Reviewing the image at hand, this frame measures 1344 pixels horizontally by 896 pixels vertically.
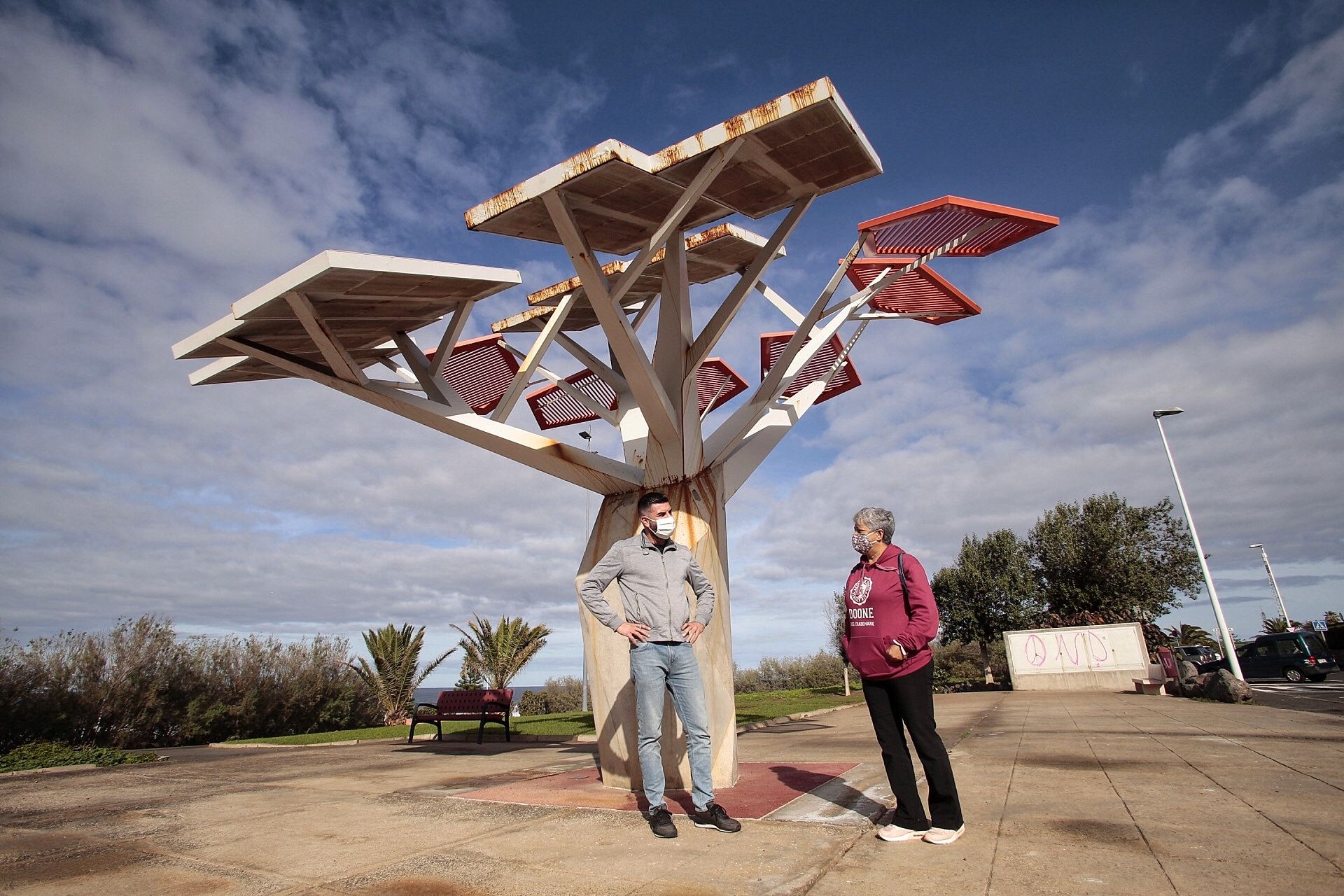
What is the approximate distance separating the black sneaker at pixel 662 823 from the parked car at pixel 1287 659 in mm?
26576

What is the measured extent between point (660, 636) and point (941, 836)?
5.37ft

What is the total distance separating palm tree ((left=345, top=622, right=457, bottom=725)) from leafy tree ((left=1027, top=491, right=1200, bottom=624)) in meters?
26.8

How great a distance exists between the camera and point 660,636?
3.89 meters

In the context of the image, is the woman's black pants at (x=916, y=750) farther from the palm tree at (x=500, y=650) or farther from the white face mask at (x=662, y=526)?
the palm tree at (x=500, y=650)

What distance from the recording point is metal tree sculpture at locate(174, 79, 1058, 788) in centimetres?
491

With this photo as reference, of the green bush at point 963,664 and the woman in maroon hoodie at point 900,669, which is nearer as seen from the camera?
the woman in maroon hoodie at point 900,669

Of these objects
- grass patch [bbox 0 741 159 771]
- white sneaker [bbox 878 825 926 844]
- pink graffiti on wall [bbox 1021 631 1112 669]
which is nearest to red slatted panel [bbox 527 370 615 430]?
white sneaker [bbox 878 825 926 844]

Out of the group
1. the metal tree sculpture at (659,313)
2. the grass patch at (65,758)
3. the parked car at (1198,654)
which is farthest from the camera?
the parked car at (1198,654)

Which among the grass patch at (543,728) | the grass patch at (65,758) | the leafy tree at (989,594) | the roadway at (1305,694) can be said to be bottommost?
the roadway at (1305,694)

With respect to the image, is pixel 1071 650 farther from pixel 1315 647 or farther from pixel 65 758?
pixel 65 758

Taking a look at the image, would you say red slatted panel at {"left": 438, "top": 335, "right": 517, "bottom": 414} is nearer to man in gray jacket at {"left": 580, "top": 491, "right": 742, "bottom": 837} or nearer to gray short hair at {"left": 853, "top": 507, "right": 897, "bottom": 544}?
man in gray jacket at {"left": 580, "top": 491, "right": 742, "bottom": 837}

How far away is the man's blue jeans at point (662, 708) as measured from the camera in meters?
3.66

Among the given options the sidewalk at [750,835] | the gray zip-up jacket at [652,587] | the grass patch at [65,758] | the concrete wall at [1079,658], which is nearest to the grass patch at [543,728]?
the grass patch at [65,758]

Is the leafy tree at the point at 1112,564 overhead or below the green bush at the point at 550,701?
overhead
